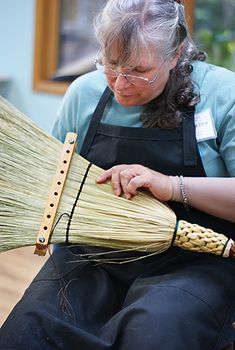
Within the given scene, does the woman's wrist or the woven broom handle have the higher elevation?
the woman's wrist

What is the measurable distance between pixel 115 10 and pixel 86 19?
7.05ft

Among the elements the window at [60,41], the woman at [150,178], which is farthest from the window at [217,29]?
the woman at [150,178]

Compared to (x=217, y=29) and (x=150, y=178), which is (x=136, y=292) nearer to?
(x=150, y=178)

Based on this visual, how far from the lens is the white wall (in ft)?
10.4

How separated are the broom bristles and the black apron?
0.10m

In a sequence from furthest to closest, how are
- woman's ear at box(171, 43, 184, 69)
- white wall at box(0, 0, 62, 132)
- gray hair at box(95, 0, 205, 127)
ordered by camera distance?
white wall at box(0, 0, 62, 132), woman's ear at box(171, 43, 184, 69), gray hair at box(95, 0, 205, 127)

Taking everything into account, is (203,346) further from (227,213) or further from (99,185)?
(99,185)

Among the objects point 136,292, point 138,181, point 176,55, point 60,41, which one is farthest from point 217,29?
point 136,292

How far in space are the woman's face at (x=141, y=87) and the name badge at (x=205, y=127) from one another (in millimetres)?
129

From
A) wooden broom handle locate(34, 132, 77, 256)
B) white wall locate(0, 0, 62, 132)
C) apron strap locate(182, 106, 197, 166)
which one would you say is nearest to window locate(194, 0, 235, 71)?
white wall locate(0, 0, 62, 132)

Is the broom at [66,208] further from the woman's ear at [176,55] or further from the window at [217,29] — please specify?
the window at [217,29]

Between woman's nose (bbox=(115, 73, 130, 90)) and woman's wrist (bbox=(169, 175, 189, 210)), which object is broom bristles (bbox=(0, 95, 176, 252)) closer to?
woman's wrist (bbox=(169, 175, 189, 210))

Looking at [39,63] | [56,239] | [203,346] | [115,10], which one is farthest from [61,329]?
[39,63]

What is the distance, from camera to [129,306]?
116 cm
